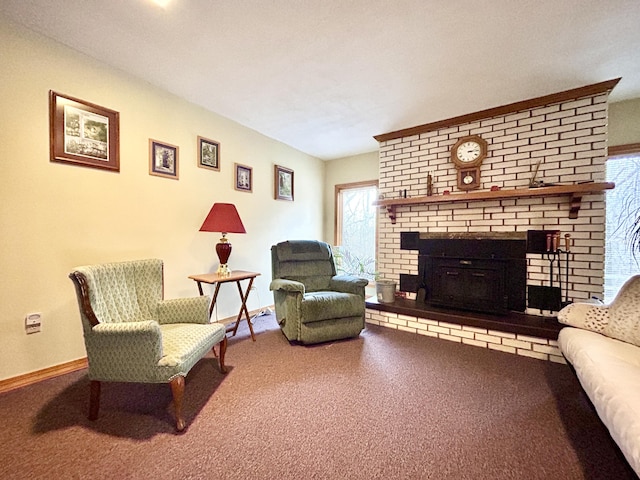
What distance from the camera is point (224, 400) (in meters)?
1.73

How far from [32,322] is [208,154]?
2101 mm

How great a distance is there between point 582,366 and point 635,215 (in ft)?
7.50

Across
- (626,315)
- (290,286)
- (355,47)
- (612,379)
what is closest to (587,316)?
(626,315)

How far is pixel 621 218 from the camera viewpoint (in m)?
2.75

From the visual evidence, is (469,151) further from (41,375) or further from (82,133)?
(41,375)

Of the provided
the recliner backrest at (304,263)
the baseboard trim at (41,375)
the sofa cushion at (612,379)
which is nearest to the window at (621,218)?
the sofa cushion at (612,379)

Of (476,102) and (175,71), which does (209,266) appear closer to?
(175,71)

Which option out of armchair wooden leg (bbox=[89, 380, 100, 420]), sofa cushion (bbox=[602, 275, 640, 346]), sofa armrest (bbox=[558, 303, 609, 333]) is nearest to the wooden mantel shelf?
sofa cushion (bbox=[602, 275, 640, 346])

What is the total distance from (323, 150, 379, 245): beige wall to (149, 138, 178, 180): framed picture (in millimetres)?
2738

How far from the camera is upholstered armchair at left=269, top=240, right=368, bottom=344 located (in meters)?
2.54

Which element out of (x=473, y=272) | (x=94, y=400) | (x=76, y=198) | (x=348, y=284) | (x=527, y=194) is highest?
(x=527, y=194)

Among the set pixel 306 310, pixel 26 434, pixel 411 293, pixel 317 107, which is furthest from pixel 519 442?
pixel 317 107

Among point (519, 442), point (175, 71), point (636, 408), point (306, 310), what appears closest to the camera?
point (636, 408)

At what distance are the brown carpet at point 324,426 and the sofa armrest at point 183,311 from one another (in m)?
0.44
